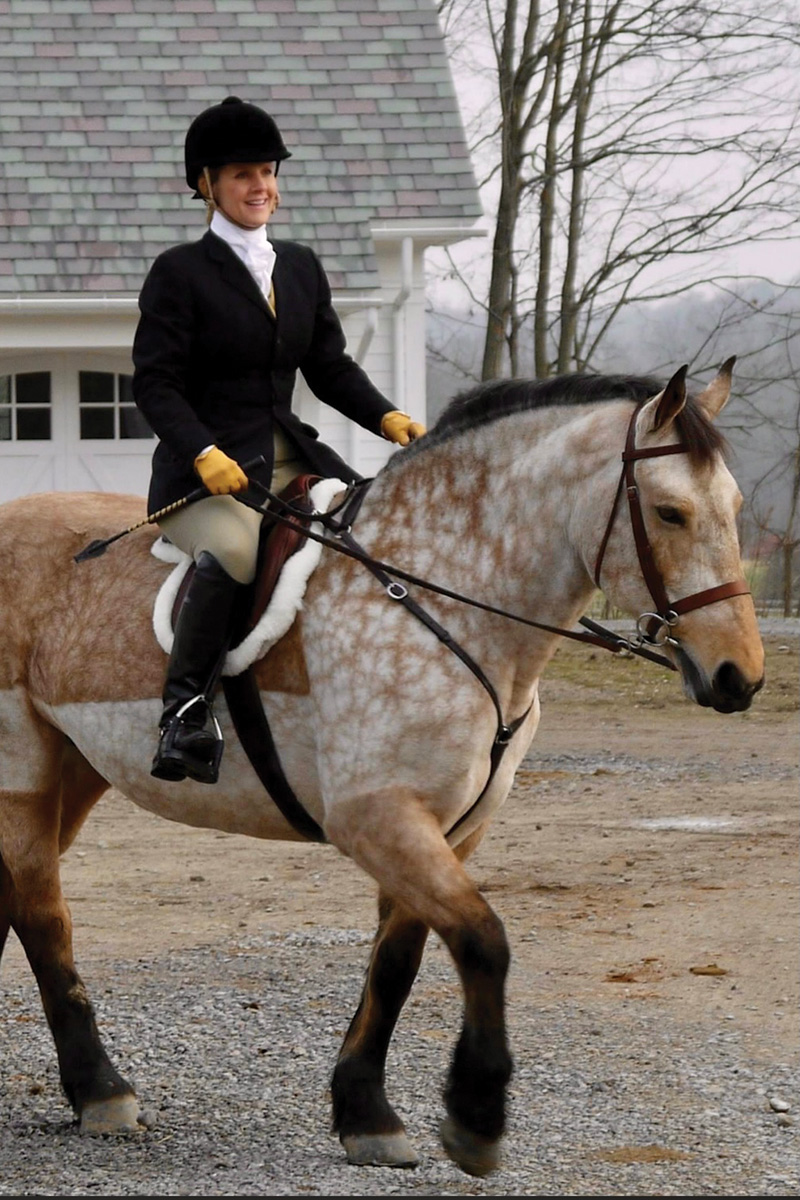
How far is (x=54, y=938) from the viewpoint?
208 inches

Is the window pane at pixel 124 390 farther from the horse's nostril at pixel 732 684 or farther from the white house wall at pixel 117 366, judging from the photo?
the horse's nostril at pixel 732 684

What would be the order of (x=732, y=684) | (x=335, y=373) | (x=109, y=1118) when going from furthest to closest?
1. (x=335, y=373)
2. (x=109, y=1118)
3. (x=732, y=684)

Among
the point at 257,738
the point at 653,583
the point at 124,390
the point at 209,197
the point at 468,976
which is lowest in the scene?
the point at 468,976

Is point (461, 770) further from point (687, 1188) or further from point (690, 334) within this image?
point (690, 334)

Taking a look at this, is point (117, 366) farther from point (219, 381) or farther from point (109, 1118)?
point (109, 1118)

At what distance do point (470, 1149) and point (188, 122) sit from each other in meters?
13.6

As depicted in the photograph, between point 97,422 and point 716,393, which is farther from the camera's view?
point 97,422

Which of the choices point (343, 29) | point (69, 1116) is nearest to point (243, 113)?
point (69, 1116)

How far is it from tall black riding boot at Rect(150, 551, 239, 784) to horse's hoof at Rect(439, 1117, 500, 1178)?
1105 mm

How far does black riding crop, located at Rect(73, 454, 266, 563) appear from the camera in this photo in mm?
4762

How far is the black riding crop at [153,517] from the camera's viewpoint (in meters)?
4.76

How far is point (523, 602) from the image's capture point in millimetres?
4492

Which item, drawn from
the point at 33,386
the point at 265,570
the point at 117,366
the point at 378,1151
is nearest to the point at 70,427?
the point at 33,386

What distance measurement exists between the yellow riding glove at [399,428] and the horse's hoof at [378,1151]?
Result: 76.8 inches
